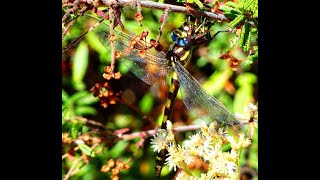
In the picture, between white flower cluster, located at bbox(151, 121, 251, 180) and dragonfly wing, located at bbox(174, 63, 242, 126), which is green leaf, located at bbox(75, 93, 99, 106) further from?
white flower cluster, located at bbox(151, 121, 251, 180)

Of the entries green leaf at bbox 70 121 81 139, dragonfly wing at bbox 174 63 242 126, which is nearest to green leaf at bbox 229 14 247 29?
dragonfly wing at bbox 174 63 242 126

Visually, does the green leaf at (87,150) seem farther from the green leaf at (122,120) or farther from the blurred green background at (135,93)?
the green leaf at (122,120)

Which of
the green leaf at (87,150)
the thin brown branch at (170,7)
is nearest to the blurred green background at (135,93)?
the green leaf at (87,150)

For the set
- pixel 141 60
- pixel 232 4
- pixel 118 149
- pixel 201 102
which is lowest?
pixel 118 149

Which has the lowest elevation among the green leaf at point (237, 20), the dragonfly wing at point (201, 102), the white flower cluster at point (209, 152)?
the white flower cluster at point (209, 152)

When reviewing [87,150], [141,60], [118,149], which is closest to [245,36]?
[141,60]

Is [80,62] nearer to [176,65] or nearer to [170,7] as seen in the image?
[176,65]
